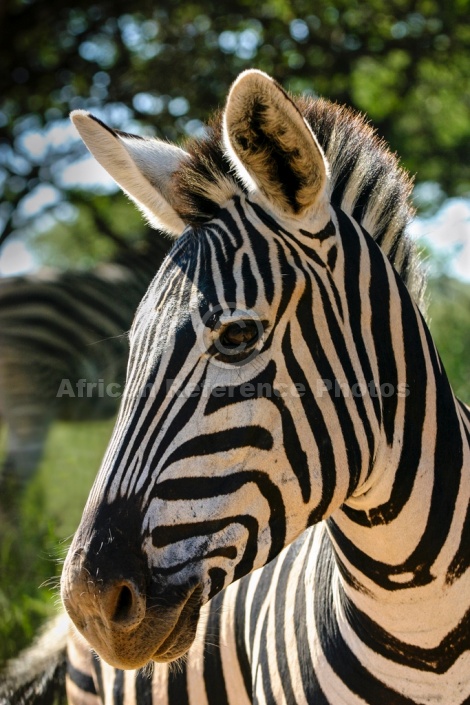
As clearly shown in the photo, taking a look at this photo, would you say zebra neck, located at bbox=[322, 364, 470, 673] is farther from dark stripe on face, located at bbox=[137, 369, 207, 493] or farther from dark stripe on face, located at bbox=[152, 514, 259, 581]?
dark stripe on face, located at bbox=[137, 369, 207, 493]

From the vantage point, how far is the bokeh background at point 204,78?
Answer: 9.59 metres

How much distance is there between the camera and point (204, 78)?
984cm

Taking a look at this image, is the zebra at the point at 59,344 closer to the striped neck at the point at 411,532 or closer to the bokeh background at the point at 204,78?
the bokeh background at the point at 204,78

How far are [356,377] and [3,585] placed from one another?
529cm

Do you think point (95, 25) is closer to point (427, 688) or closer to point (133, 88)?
point (133, 88)

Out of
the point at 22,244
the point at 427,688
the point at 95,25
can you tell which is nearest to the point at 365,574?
the point at 427,688

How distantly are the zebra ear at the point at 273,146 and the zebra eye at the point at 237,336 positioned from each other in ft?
1.33

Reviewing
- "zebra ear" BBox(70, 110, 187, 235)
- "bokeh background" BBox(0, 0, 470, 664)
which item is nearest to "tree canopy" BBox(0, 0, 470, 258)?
"bokeh background" BBox(0, 0, 470, 664)

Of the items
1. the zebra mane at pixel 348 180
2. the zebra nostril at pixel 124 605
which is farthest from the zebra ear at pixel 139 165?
the zebra nostril at pixel 124 605

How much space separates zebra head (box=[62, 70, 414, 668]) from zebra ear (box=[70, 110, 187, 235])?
21 centimetres

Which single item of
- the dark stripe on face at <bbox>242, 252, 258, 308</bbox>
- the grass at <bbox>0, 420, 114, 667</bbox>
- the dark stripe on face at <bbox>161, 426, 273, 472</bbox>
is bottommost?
the grass at <bbox>0, 420, 114, 667</bbox>

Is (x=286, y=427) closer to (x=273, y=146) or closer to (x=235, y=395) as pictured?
(x=235, y=395)

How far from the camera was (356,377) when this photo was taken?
2342 mm

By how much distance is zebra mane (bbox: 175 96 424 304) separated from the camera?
2.49 meters
